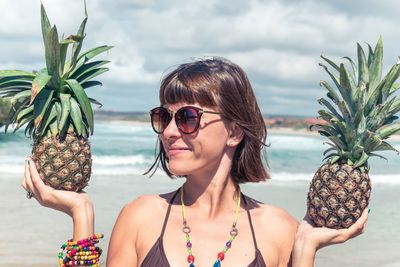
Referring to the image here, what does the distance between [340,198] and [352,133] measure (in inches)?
16.4

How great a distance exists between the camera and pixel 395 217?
14.5 m

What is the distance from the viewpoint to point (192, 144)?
3182 millimetres

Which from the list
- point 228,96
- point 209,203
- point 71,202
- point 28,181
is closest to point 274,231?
point 209,203

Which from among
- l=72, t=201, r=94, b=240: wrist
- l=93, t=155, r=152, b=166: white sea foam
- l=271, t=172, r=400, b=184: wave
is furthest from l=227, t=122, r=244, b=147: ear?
l=93, t=155, r=152, b=166: white sea foam

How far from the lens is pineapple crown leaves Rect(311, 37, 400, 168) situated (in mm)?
3539

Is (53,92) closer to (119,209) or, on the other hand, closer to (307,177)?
(119,209)

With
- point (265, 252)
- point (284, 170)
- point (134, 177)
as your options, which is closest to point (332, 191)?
point (265, 252)

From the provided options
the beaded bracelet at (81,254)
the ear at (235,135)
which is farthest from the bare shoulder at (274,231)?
the beaded bracelet at (81,254)

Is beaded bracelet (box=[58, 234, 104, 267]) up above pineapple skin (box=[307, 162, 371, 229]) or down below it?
below

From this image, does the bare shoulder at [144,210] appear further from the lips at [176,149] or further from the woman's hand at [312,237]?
the woman's hand at [312,237]

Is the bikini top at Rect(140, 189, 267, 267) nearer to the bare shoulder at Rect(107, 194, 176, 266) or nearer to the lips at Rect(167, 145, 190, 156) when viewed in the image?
the bare shoulder at Rect(107, 194, 176, 266)

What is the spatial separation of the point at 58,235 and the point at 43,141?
25.6 feet

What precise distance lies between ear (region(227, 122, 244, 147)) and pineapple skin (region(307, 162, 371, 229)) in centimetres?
52

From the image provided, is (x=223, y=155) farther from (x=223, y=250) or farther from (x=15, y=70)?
(x=15, y=70)
